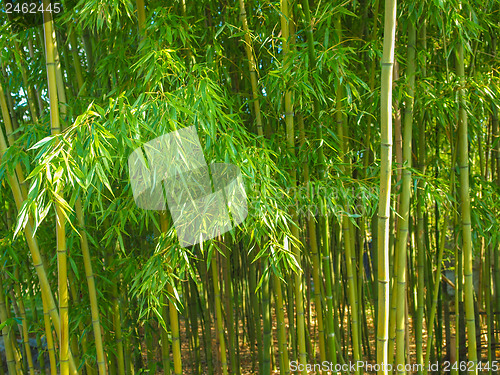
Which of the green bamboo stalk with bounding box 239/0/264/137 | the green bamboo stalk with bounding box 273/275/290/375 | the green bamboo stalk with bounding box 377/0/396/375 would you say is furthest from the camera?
the green bamboo stalk with bounding box 273/275/290/375

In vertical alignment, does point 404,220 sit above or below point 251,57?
below

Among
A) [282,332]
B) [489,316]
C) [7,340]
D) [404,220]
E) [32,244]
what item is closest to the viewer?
[32,244]

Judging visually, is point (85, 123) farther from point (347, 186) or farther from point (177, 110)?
point (347, 186)

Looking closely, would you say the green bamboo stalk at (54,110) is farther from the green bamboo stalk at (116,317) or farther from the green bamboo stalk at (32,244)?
the green bamboo stalk at (116,317)

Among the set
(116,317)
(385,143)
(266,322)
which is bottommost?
(266,322)

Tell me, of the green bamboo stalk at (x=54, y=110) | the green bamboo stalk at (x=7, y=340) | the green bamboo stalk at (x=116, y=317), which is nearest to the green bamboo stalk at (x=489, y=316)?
the green bamboo stalk at (x=116, y=317)

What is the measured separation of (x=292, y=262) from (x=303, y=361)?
70cm

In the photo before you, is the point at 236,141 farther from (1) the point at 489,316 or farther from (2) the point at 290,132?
(1) the point at 489,316

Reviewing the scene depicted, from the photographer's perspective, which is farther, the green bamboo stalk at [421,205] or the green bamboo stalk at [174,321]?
the green bamboo stalk at [421,205]

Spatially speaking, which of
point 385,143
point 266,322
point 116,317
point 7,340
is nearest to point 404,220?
point 385,143

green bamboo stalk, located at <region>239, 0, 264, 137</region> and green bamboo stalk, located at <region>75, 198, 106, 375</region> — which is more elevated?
green bamboo stalk, located at <region>239, 0, 264, 137</region>

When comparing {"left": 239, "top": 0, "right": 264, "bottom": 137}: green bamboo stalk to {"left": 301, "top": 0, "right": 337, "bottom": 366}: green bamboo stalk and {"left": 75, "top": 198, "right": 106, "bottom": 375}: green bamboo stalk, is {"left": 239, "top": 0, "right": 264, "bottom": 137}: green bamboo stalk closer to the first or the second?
{"left": 301, "top": 0, "right": 337, "bottom": 366}: green bamboo stalk

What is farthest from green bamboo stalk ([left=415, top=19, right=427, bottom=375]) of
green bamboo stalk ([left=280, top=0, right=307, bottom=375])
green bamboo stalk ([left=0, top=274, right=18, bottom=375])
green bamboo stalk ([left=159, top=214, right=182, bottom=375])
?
green bamboo stalk ([left=0, top=274, right=18, bottom=375])

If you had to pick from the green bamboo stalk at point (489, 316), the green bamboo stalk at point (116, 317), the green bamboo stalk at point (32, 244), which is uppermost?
the green bamboo stalk at point (32, 244)
